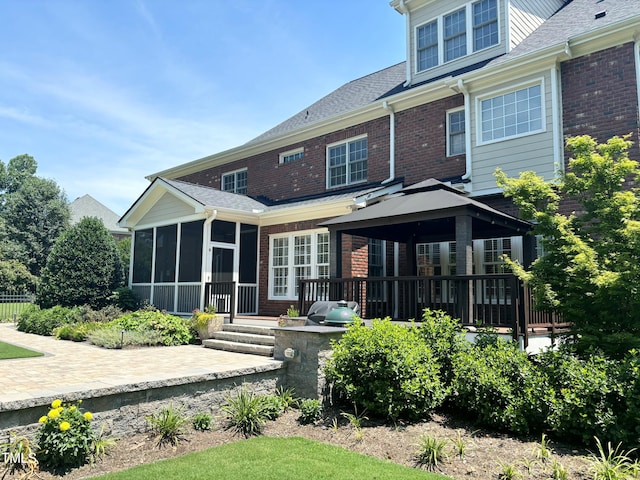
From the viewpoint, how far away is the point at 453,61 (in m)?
12.8

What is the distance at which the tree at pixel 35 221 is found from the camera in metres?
33.5

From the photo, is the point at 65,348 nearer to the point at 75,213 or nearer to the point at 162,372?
the point at 162,372

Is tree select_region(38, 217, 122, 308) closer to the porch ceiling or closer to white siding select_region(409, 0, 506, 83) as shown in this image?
the porch ceiling

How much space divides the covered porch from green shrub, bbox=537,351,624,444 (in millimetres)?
1541

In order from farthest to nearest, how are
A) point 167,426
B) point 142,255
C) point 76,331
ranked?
point 142,255 < point 76,331 < point 167,426

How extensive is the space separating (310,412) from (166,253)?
33.6 ft

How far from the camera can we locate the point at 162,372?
6.25 m

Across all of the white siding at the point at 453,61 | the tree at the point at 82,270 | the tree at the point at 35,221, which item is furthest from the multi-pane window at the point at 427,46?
the tree at the point at 35,221

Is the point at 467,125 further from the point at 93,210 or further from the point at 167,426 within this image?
the point at 93,210

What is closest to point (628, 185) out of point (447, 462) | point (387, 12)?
point (447, 462)

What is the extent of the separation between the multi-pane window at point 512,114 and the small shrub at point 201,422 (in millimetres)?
8708

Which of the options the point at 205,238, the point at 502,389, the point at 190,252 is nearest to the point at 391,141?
the point at 205,238

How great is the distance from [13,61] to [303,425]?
12077 mm

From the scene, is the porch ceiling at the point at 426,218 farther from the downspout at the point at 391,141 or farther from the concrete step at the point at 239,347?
the concrete step at the point at 239,347
